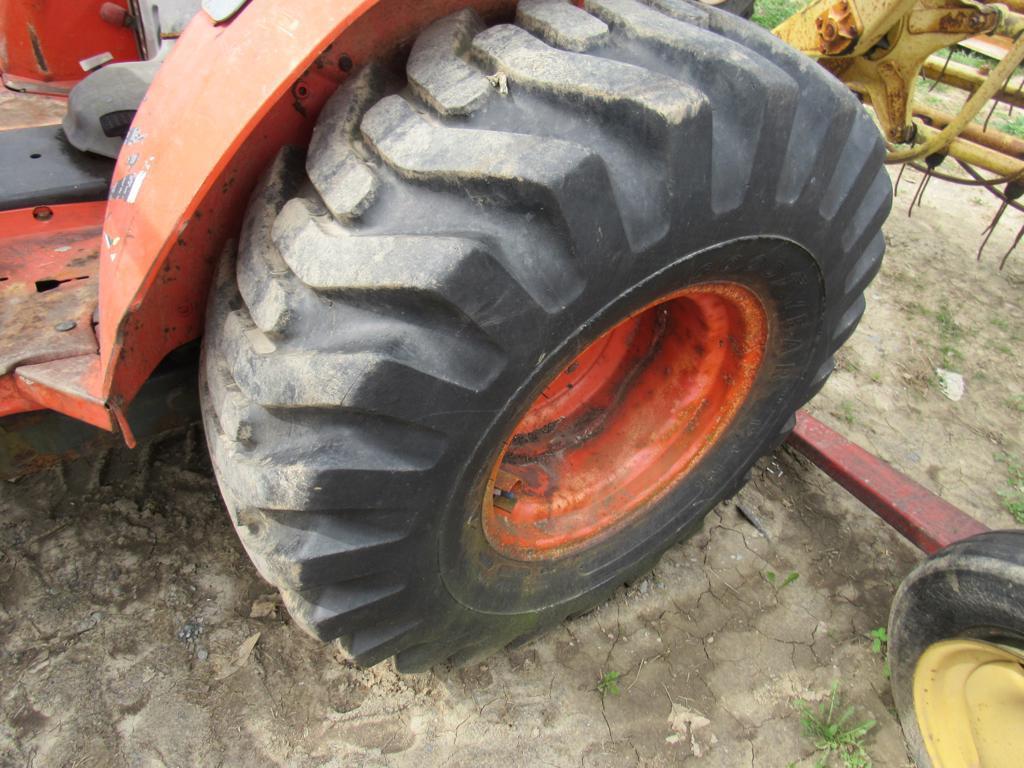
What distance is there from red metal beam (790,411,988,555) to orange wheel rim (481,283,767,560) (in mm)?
557

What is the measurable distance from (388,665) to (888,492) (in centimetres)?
139

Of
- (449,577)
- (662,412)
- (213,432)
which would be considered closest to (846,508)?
(662,412)

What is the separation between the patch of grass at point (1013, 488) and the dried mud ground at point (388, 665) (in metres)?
0.06

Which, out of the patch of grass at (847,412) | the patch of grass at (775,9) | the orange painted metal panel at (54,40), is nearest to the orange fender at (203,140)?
the orange painted metal panel at (54,40)

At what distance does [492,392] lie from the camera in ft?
3.69

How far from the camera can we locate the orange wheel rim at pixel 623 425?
1.69 meters

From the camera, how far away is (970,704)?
65.1 inches

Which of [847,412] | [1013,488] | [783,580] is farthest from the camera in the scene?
[847,412]

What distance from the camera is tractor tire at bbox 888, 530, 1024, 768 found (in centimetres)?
144

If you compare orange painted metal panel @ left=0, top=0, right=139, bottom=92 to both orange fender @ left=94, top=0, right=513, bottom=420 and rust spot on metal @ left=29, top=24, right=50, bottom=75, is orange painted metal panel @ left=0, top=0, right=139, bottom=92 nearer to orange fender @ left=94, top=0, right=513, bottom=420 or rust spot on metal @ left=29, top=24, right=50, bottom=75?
rust spot on metal @ left=29, top=24, right=50, bottom=75

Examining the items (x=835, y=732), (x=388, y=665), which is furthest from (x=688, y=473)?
(x=388, y=665)

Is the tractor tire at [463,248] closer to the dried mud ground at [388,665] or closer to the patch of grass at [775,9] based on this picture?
the dried mud ground at [388,665]

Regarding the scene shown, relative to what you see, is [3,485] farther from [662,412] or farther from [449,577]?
[662,412]

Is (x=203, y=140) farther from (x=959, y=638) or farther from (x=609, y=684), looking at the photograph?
(x=959, y=638)
